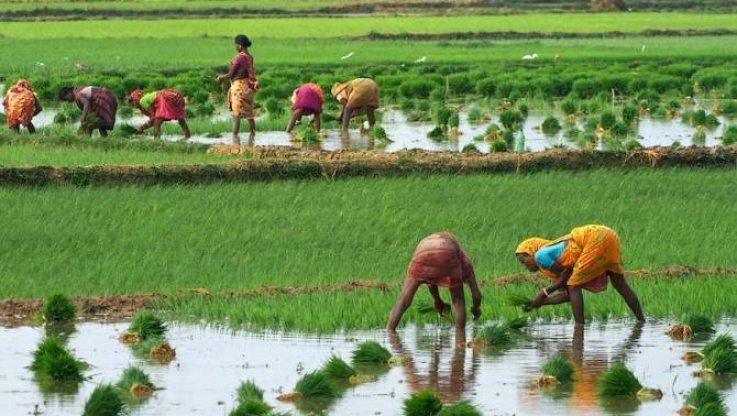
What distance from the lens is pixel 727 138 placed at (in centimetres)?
1870

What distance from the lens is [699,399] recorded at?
780 centimetres

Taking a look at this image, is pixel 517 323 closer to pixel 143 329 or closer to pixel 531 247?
pixel 531 247

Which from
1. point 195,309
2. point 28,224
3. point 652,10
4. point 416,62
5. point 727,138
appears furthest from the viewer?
point 652,10

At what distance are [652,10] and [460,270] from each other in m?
48.8

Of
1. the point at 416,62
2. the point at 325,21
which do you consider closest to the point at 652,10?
the point at 325,21

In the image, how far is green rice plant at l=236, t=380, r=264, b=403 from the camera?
789 cm

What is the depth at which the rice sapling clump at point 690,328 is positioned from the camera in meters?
9.84

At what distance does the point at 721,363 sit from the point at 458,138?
38.5ft

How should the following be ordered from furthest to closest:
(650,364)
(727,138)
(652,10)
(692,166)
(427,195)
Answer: (652,10)
(727,138)
(692,166)
(427,195)
(650,364)

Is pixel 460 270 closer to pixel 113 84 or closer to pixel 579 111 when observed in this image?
pixel 579 111

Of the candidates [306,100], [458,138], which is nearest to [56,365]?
[306,100]

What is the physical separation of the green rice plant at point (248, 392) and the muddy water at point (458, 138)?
33.1ft

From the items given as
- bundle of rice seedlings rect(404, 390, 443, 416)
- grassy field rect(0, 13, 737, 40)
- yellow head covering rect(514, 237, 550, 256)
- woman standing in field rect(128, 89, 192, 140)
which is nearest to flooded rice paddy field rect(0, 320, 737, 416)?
bundle of rice seedlings rect(404, 390, 443, 416)

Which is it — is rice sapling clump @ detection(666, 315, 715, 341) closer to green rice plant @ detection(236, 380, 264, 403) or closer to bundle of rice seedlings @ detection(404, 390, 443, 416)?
bundle of rice seedlings @ detection(404, 390, 443, 416)
